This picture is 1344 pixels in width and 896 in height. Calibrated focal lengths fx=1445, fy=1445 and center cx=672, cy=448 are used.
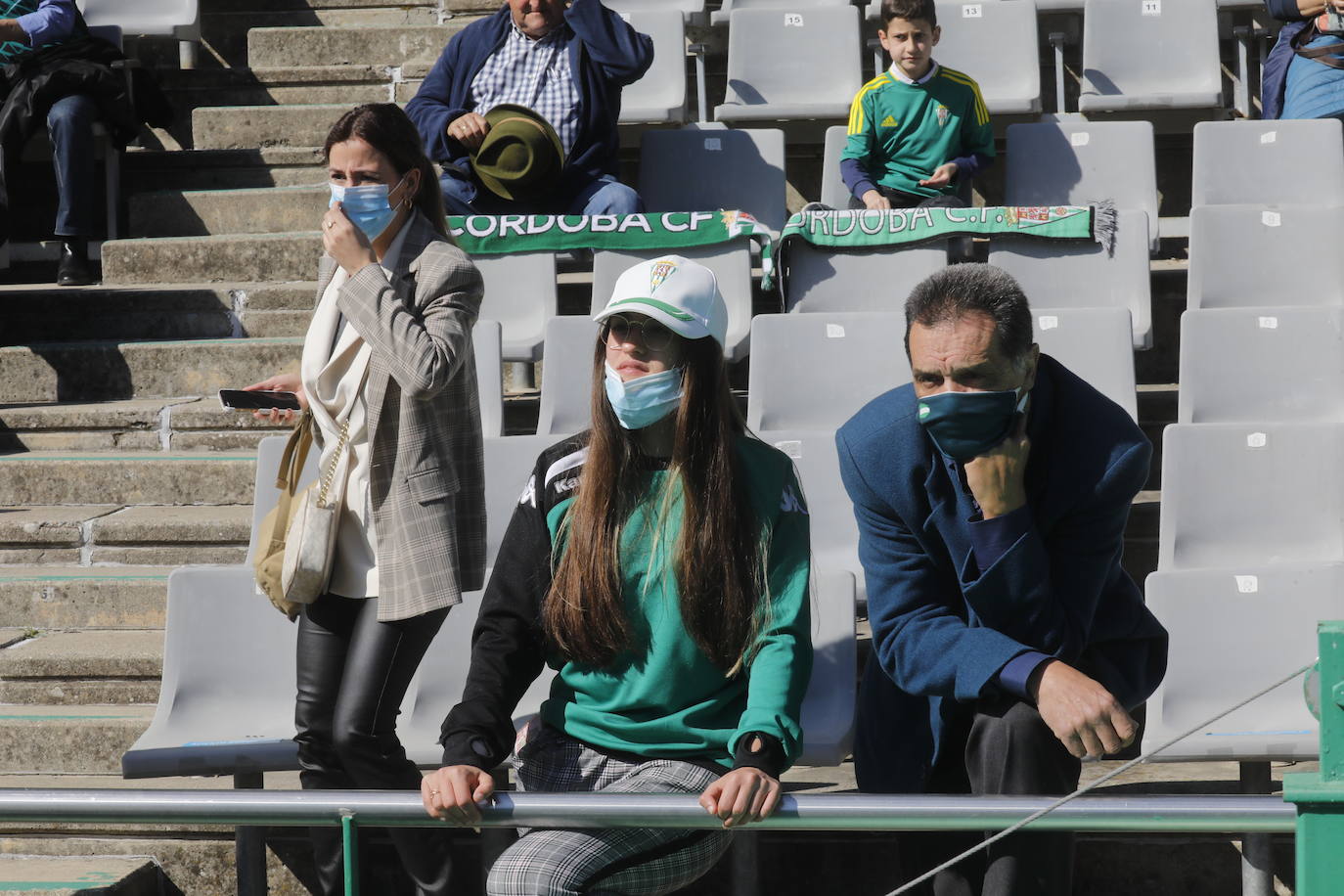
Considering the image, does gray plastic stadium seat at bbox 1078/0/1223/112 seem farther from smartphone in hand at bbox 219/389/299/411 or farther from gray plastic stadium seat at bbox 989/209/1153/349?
smartphone in hand at bbox 219/389/299/411

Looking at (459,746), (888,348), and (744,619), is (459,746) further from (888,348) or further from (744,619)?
(888,348)

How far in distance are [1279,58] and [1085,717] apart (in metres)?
4.20

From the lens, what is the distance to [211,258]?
5.07 meters

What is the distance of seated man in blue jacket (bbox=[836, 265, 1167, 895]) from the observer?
6.48 feet

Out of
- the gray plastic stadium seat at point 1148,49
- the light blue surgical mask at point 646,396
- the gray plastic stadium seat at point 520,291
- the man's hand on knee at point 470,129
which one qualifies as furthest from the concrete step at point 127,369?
the gray plastic stadium seat at point 1148,49

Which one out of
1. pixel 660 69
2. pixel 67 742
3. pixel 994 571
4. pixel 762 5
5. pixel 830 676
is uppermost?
pixel 762 5

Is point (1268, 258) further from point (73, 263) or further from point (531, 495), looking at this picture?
point (73, 263)

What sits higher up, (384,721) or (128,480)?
(128,480)

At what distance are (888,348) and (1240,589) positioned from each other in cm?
118

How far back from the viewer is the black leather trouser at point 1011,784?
1.90m

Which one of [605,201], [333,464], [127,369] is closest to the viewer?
[333,464]

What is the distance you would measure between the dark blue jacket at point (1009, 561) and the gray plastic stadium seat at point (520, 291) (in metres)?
2.45

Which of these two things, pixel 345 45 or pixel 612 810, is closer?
pixel 612 810

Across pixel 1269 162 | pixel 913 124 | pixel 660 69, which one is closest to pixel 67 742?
pixel 913 124
